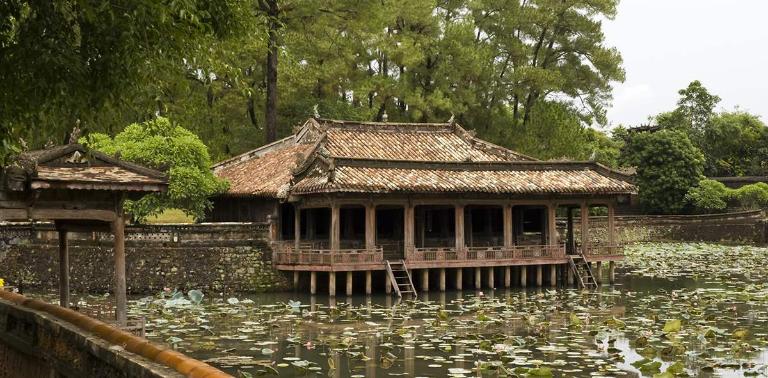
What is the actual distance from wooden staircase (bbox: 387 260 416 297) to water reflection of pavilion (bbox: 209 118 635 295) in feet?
0.94

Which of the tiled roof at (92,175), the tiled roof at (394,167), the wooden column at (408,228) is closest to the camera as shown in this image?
the tiled roof at (92,175)

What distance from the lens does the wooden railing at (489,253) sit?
99.9ft

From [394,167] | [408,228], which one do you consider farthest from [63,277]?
[394,167]

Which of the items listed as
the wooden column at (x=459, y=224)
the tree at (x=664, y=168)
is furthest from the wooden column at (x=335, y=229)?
the tree at (x=664, y=168)

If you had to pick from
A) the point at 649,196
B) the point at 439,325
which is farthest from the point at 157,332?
the point at 649,196

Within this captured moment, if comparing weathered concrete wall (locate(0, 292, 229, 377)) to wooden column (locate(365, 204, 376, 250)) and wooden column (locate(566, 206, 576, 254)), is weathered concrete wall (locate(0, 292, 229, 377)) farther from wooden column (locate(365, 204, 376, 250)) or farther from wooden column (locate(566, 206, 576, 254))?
wooden column (locate(566, 206, 576, 254))

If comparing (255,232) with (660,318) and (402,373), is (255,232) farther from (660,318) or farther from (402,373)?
(402,373)

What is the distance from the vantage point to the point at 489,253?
104ft

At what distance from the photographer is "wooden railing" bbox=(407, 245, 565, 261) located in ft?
99.9

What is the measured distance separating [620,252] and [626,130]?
151 ft

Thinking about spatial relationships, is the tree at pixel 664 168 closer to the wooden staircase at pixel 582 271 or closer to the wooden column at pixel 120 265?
the wooden staircase at pixel 582 271

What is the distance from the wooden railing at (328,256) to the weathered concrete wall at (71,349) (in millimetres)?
16603

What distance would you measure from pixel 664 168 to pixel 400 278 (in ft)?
109

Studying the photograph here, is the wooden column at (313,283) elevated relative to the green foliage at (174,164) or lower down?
lower down
